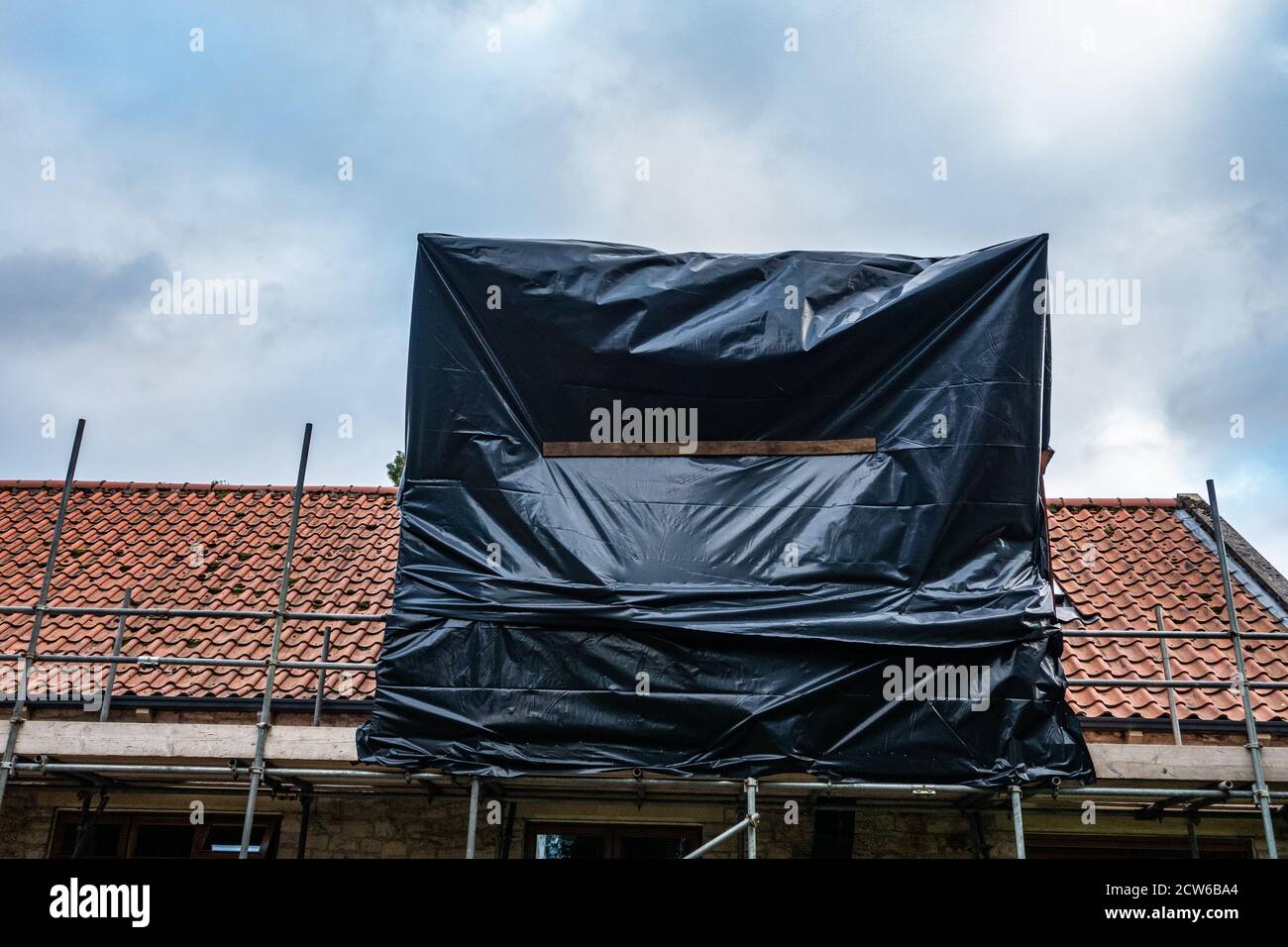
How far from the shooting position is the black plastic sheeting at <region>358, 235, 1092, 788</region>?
715 centimetres

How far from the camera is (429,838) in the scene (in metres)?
8.85

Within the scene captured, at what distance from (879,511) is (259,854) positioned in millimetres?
5794

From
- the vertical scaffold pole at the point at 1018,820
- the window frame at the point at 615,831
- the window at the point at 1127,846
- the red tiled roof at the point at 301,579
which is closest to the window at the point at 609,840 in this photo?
the window frame at the point at 615,831

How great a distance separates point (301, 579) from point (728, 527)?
17.8 feet

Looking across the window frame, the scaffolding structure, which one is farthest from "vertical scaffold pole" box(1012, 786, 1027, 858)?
the window frame

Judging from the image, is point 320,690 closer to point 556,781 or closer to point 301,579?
point 556,781

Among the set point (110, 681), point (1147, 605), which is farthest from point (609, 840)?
point (1147, 605)

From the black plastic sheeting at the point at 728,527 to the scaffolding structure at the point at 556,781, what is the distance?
0.27 meters

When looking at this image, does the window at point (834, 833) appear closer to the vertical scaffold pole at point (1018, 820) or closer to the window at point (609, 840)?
the window at point (609, 840)

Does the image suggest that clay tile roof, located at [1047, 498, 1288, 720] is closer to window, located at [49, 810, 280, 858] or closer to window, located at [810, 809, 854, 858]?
window, located at [810, 809, 854, 858]

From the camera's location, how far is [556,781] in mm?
7812

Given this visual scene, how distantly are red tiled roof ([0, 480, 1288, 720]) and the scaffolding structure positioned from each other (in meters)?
0.64

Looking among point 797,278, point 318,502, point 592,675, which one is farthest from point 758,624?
point 318,502

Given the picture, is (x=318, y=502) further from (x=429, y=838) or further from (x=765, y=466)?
(x=765, y=466)
